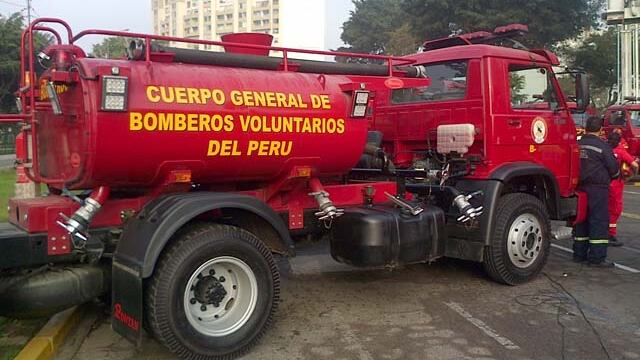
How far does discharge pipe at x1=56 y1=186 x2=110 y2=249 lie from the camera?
4.00 metres

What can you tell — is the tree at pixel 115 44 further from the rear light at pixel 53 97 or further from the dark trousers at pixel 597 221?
the dark trousers at pixel 597 221

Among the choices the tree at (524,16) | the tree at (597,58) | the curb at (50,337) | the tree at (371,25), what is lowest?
the curb at (50,337)

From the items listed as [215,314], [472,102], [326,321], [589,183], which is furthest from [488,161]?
[215,314]

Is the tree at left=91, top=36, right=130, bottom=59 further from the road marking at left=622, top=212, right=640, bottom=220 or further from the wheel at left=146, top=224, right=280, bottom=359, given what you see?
the road marking at left=622, top=212, right=640, bottom=220

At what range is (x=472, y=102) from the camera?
240 inches

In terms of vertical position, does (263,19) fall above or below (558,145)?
above

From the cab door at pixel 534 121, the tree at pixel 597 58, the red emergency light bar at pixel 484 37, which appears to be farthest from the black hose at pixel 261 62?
the tree at pixel 597 58

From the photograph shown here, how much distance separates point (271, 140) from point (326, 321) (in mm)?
1671

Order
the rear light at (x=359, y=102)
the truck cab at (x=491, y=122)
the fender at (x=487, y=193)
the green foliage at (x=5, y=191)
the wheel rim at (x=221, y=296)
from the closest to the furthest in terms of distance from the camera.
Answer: the wheel rim at (x=221, y=296), the rear light at (x=359, y=102), the fender at (x=487, y=193), the truck cab at (x=491, y=122), the green foliage at (x=5, y=191)

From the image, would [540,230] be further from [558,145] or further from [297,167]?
[297,167]

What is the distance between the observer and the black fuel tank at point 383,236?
5.11m

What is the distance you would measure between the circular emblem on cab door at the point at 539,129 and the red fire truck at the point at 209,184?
22.0 inches

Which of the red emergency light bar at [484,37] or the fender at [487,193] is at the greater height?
the red emergency light bar at [484,37]

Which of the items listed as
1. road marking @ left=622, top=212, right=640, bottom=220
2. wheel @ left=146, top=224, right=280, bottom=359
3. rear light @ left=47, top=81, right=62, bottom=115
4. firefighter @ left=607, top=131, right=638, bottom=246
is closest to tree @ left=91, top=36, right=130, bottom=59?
rear light @ left=47, top=81, right=62, bottom=115
